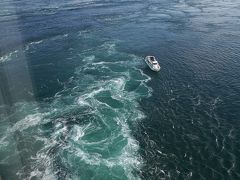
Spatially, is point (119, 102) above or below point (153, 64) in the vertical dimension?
below

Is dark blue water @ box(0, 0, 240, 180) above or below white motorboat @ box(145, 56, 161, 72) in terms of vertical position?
below

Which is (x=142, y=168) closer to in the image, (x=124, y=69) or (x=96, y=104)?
(x=96, y=104)

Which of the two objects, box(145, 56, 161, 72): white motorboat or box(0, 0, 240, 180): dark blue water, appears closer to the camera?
box(0, 0, 240, 180): dark blue water

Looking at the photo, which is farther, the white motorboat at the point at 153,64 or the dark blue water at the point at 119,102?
the white motorboat at the point at 153,64

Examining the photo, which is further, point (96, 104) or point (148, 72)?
point (148, 72)

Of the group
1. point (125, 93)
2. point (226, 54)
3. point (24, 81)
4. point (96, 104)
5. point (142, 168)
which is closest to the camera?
point (142, 168)

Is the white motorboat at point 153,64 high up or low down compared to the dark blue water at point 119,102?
up

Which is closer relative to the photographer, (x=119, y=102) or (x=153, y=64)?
(x=119, y=102)

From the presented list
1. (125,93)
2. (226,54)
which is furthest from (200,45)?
(125,93)
